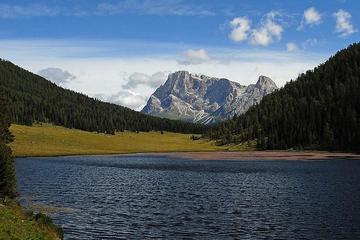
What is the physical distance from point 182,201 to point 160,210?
7886 millimetres

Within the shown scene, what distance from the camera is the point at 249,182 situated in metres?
88.3

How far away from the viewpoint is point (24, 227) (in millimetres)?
33000

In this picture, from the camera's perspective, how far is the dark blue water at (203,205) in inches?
1725

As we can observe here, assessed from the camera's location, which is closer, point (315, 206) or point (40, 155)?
point (315, 206)

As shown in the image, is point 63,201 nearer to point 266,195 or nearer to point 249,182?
point 266,195

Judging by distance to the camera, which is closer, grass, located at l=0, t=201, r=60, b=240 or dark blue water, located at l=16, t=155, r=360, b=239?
grass, located at l=0, t=201, r=60, b=240

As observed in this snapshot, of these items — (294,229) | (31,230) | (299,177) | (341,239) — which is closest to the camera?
(31,230)

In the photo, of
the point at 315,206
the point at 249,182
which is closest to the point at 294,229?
the point at 315,206

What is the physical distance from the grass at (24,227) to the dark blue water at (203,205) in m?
4.40

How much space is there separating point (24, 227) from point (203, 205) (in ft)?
99.9

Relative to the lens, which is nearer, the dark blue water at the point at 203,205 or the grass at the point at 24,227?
the grass at the point at 24,227

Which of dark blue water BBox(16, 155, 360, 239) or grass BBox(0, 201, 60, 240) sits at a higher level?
grass BBox(0, 201, 60, 240)

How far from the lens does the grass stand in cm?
2939

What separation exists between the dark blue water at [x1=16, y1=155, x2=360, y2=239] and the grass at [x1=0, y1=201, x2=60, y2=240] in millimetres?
4397
